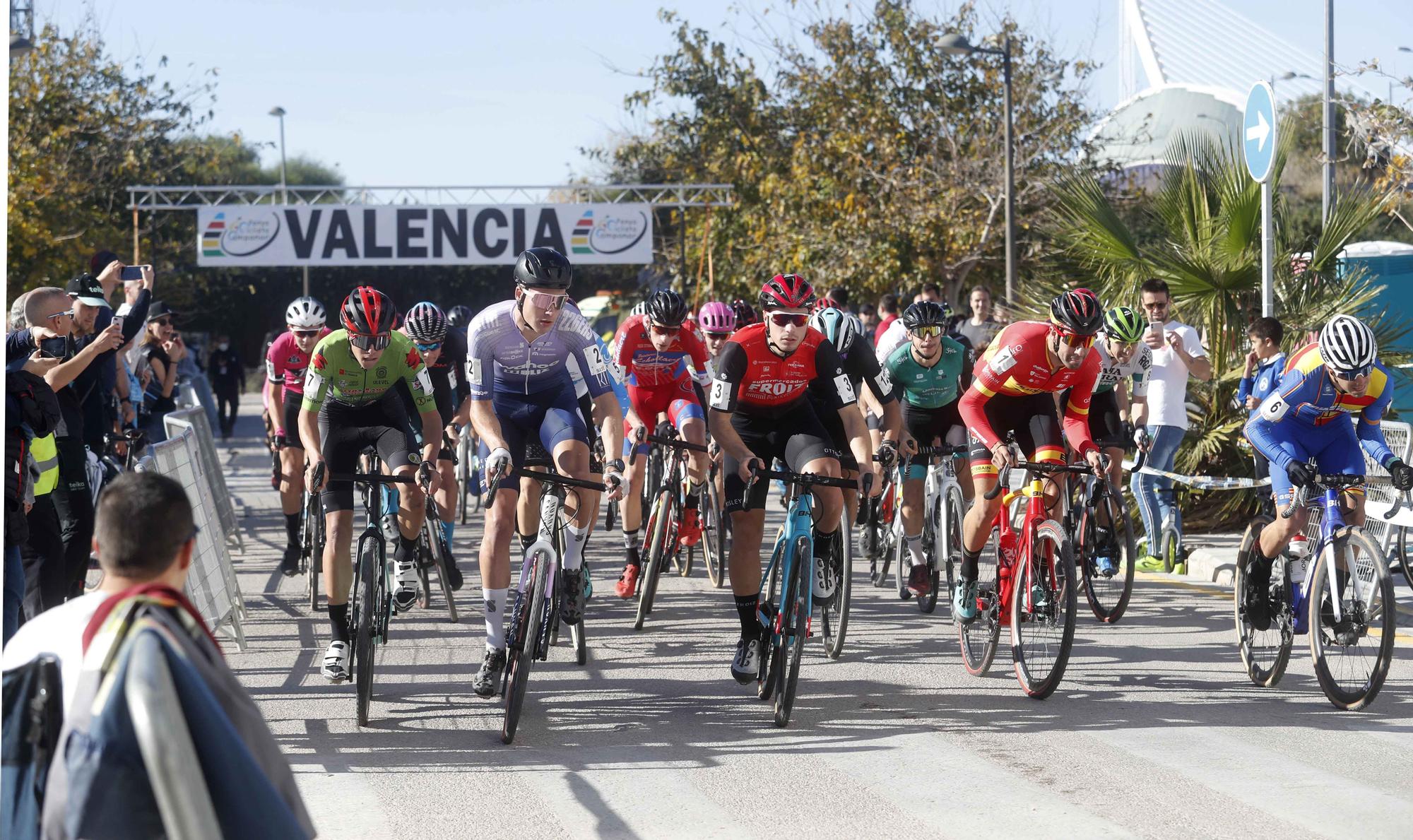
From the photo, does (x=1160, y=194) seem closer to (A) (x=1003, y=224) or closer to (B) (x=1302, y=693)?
(B) (x=1302, y=693)

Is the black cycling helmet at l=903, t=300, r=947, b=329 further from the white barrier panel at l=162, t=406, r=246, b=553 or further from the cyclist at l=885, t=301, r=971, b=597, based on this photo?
the white barrier panel at l=162, t=406, r=246, b=553

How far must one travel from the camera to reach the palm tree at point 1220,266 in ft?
44.5

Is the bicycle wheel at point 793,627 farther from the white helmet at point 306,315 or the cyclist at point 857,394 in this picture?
the white helmet at point 306,315

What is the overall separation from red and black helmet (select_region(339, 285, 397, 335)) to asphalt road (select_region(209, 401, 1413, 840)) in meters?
1.81

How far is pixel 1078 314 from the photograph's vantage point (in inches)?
313

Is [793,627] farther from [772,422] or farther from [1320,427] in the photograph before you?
[1320,427]

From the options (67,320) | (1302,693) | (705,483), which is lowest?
(1302,693)

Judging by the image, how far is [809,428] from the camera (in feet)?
25.6

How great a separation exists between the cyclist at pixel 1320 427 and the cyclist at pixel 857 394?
1.81 m

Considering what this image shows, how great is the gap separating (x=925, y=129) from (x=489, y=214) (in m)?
8.66

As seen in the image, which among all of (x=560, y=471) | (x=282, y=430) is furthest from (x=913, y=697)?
(x=282, y=430)

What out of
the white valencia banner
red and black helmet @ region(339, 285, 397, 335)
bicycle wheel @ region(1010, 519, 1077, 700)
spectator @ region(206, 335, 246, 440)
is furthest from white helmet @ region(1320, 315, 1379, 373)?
spectator @ region(206, 335, 246, 440)

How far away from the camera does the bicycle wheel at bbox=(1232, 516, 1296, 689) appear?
7.56 meters

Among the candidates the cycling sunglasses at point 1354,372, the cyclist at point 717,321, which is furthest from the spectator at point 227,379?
the cycling sunglasses at point 1354,372
